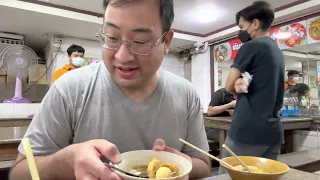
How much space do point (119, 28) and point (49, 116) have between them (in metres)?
0.38

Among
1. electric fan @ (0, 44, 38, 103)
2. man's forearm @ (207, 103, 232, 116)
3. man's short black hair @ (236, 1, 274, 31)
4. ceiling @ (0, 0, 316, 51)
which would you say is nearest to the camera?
man's short black hair @ (236, 1, 274, 31)

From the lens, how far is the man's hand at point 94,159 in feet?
1.73

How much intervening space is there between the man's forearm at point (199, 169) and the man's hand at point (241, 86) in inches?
31.7

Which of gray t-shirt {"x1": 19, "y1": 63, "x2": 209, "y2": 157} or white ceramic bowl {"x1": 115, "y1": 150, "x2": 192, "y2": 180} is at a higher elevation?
gray t-shirt {"x1": 19, "y1": 63, "x2": 209, "y2": 157}

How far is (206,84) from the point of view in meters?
6.22

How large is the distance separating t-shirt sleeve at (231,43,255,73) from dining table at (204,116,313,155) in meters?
1.22

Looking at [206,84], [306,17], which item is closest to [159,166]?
[306,17]

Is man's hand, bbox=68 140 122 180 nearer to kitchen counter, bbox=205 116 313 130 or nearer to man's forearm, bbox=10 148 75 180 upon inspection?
man's forearm, bbox=10 148 75 180

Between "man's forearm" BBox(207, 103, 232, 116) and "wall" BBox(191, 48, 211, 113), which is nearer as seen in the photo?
"man's forearm" BBox(207, 103, 232, 116)

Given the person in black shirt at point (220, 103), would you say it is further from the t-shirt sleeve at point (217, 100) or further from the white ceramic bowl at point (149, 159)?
the white ceramic bowl at point (149, 159)

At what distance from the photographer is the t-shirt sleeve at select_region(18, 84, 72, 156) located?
774mm

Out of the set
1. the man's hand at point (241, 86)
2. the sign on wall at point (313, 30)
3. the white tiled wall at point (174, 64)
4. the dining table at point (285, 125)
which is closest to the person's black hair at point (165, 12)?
the man's hand at point (241, 86)

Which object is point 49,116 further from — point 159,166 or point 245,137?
point 245,137

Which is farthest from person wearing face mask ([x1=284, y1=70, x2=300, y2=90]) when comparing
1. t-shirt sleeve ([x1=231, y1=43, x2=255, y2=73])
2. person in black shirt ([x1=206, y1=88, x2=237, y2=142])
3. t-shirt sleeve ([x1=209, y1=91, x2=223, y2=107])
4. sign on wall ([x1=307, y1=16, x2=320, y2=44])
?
t-shirt sleeve ([x1=231, y1=43, x2=255, y2=73])
